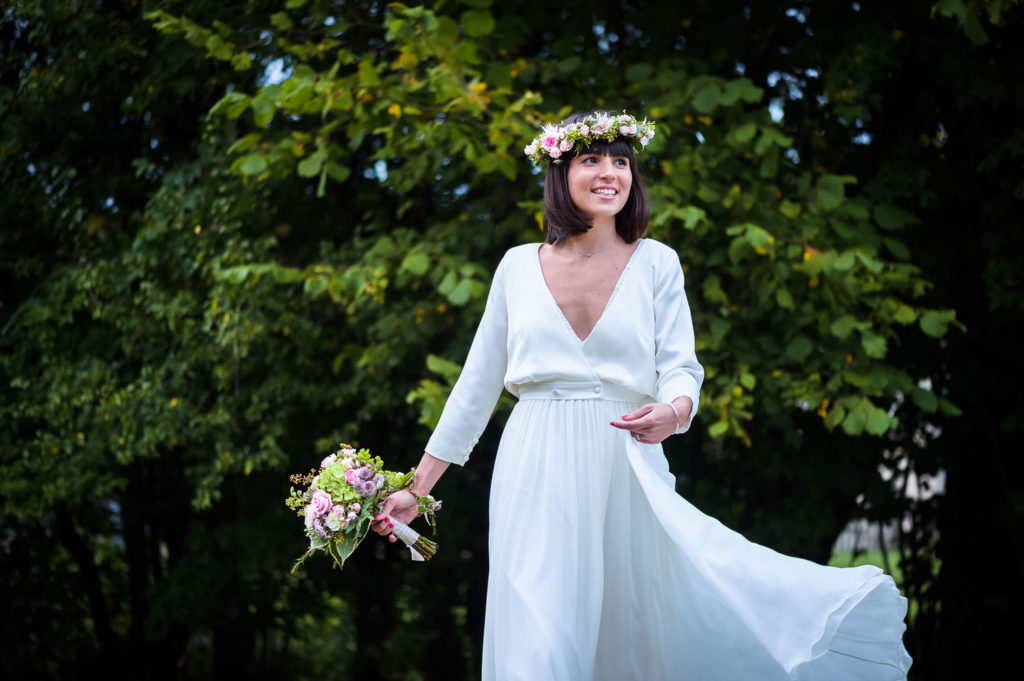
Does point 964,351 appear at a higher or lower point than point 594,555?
lower

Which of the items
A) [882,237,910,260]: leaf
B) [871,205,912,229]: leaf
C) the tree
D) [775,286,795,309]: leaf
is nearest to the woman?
the tree

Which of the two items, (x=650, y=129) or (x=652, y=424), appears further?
(x=650, y=129)

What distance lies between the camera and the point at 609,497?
2.48 m

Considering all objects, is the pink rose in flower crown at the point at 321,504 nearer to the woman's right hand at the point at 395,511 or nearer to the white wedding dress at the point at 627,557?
the woman's right hand at the point at 395,511

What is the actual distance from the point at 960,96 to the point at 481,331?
3.17 m

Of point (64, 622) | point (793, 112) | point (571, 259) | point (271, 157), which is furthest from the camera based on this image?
point (64, 622)

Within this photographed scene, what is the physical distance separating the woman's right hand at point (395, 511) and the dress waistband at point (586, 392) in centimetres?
45

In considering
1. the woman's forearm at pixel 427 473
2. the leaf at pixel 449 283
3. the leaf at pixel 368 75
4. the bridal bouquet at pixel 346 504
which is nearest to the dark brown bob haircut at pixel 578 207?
the woman's forearm at pixel 427 473

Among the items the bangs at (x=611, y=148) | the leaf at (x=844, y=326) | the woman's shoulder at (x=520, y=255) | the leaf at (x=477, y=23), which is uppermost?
the leaf at (x=477, y=23)

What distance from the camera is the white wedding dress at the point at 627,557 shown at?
87.5 inches

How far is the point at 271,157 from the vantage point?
437 cm

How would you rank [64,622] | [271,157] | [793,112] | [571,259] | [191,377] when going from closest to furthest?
[571,259] → [271,157] → [793,112] → [191,377] → [64,622]

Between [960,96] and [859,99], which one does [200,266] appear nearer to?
[859,99]

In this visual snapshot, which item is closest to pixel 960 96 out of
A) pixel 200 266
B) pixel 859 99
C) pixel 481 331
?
pixel 859 99
